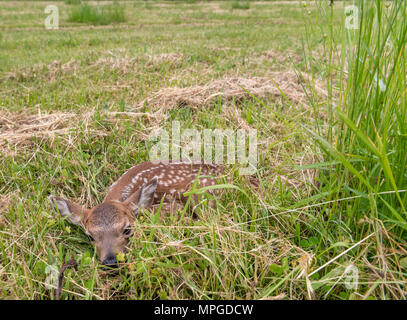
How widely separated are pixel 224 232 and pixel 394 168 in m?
1.01

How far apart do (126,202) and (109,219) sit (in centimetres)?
31

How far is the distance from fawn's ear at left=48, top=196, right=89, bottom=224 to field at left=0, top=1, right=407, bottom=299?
0.09 meters

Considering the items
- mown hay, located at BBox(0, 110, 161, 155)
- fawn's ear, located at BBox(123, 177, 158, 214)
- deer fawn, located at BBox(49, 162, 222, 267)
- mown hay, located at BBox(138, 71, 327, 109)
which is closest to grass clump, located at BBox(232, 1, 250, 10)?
mown hay, located at BBox(138, 71, 327, 109)

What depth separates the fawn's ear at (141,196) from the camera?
2662 mm

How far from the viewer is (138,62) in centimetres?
591

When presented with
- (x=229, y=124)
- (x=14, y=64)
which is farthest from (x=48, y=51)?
(x=229, y=124)

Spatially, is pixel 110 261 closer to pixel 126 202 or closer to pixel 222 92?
pixel 126 202

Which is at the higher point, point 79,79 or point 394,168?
point 79,79

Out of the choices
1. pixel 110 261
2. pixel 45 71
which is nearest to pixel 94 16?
pixel 45 71

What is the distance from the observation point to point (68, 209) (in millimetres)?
2496

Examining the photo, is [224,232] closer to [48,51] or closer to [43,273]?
[43,273]

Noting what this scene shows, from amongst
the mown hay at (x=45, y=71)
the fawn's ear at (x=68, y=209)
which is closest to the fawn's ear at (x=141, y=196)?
the fawn's ear at (x=68, y=209)

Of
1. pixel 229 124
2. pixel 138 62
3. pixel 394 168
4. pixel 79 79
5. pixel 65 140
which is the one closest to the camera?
pixel 394 168

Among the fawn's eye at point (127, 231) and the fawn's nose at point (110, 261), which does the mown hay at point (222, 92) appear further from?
the fawn's nose at point (110, 261)
